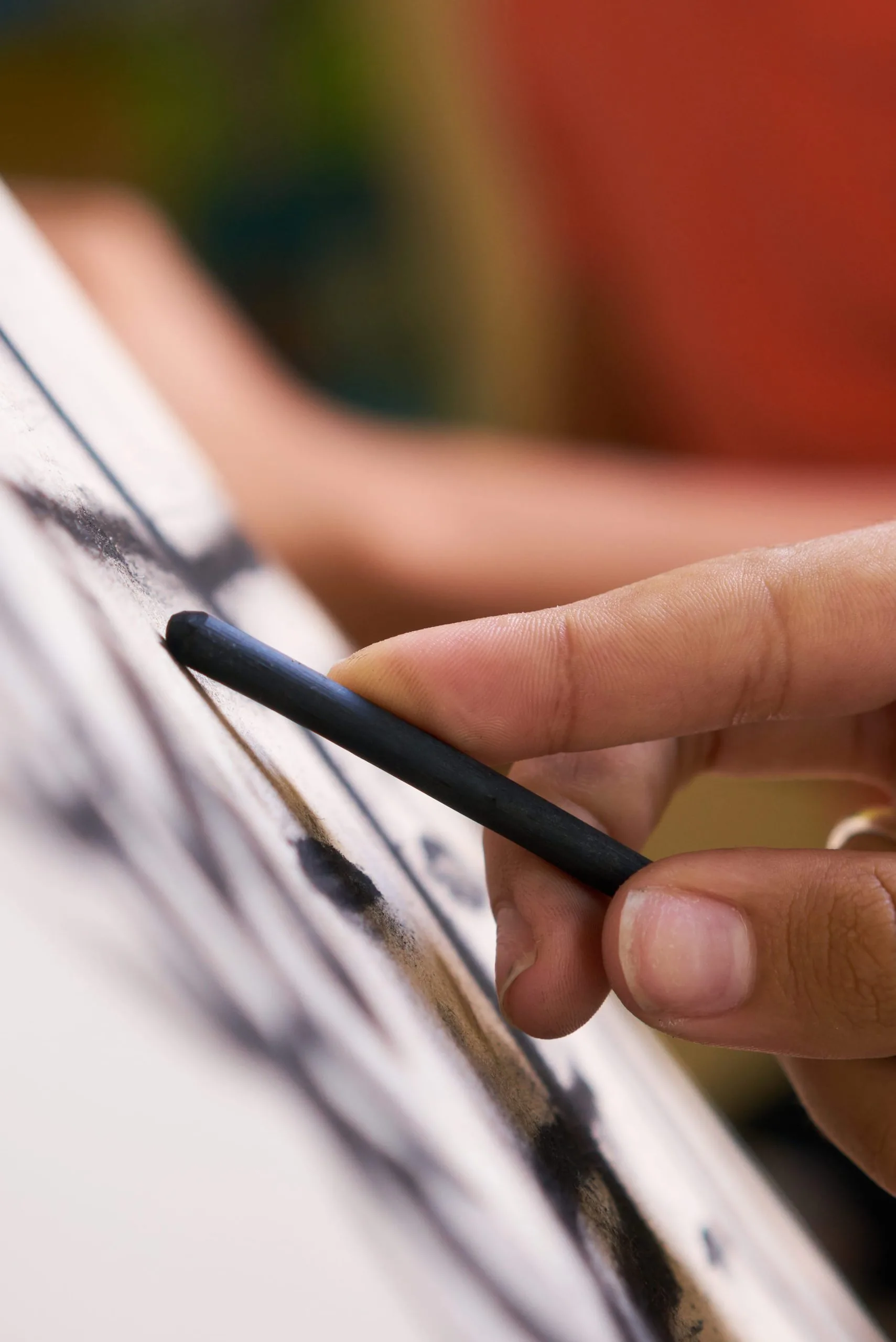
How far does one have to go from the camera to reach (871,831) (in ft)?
1.30

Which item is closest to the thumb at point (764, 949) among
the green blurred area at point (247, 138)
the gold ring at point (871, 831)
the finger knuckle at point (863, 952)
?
the finger knuckle at point (863, 952)

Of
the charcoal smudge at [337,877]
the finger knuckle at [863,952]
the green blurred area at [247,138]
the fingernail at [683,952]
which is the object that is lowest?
the finger knuckle at [863,952]

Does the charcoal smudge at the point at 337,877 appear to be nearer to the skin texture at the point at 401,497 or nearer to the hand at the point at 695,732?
the hand at the point at 695,732

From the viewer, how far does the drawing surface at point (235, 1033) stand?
0.16m

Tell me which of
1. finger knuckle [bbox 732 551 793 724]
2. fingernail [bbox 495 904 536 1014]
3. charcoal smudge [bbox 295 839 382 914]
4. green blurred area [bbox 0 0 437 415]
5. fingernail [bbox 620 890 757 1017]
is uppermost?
green blurred area [bbox 0 0 437 415]

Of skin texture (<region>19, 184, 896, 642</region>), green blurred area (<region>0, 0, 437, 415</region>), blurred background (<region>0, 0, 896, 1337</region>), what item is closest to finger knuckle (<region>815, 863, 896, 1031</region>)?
skin texture (<region>19, 184, 896, 642</region>)

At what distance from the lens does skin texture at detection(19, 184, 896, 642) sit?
2.28ft

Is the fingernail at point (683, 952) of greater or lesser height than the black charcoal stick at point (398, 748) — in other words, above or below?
below

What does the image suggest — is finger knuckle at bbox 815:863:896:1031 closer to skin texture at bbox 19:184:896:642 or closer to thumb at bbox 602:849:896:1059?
thumb at bbox 602:849:896:1059

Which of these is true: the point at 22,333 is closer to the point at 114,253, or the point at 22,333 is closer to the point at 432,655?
the point at 432,655

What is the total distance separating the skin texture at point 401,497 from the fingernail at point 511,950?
392 mm

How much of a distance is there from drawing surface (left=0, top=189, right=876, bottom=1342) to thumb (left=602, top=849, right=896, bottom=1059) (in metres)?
0.05

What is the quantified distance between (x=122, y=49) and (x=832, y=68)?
72 centimetres

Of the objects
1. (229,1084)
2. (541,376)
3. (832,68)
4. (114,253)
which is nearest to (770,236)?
(832,68)
